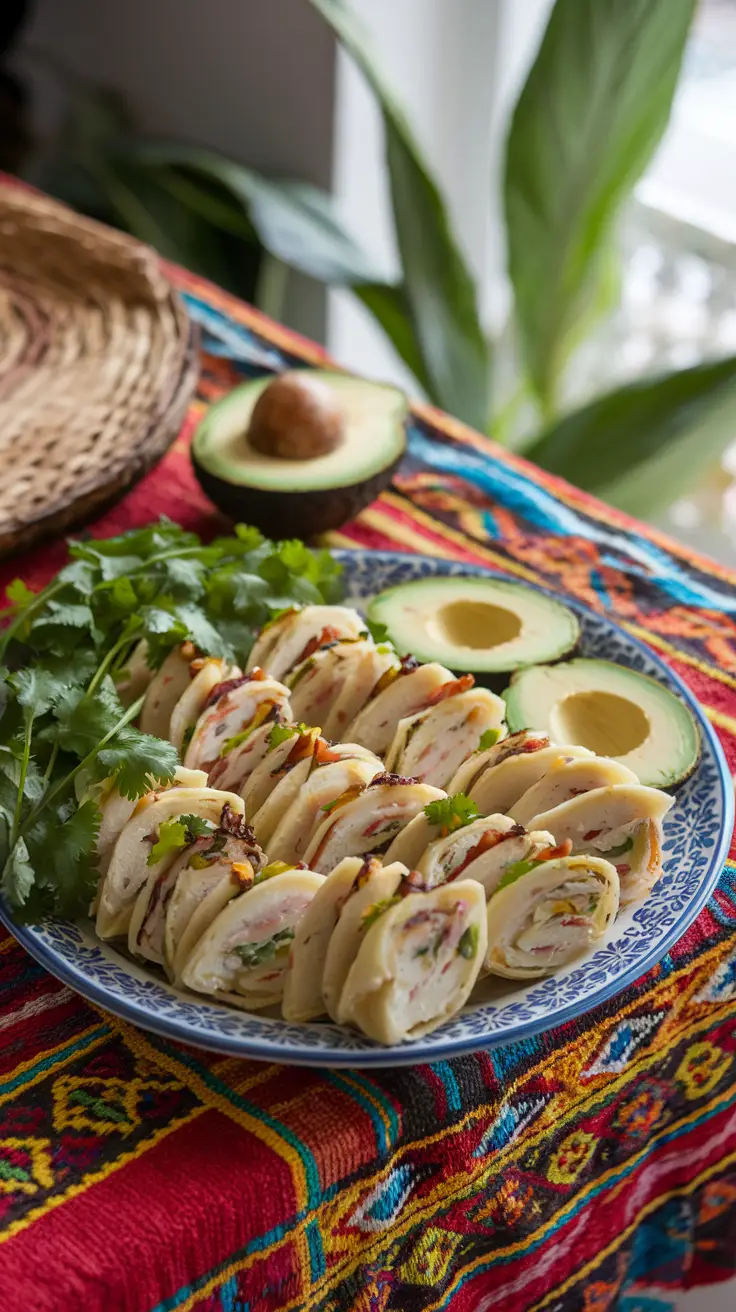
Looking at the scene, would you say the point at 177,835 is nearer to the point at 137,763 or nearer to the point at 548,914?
the point at 137,763

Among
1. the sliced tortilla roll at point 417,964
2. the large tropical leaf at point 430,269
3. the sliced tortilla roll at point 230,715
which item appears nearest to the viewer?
the sliced tortilla roll at point 417,964

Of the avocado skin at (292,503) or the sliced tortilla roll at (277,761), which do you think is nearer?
the sliced tortilla roll at (277,761)

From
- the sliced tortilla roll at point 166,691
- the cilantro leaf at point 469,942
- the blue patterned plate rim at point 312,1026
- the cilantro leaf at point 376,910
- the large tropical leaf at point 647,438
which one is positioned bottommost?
the large tropical leaf at point 647,438

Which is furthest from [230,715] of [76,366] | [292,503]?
[76,366]

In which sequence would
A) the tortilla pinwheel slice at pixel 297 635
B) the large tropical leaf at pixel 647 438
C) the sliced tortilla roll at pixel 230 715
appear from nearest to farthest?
the sliced tortilla roll at pixel 230 715
the tortilla pinwheel slice at pixel 297 635
the large tropical leaf at pixel 647 438

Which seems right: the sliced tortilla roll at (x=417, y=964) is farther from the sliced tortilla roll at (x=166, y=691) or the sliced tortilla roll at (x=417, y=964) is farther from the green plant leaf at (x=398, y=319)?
the green plant leaf at (x=398, y=319)

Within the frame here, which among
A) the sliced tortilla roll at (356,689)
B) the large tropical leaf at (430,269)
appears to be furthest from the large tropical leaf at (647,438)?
the sliced tortilla roll at (356,689)
